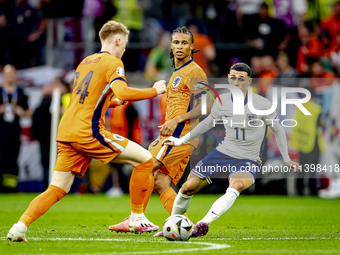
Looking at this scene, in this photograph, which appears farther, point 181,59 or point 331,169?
point 331,169

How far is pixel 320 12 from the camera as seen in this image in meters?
16.8

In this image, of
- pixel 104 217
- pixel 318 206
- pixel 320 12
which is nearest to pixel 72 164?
pixel 104 217

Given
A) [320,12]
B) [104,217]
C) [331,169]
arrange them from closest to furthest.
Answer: [104,217] → [331,169] → [320,12]

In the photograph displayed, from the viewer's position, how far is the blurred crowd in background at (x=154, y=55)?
13.4 metres

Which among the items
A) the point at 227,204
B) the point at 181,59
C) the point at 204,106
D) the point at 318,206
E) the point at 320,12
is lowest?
the point at 318,206

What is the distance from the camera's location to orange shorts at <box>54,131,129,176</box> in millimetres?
5867

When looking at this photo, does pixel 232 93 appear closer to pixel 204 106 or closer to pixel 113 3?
pixel 204 106

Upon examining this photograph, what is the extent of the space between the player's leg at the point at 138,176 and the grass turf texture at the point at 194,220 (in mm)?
143

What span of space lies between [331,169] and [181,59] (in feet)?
25.3

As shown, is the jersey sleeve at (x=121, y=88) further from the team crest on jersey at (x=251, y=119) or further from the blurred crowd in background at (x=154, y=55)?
the blurred crowd in background at (x=154, y=55)

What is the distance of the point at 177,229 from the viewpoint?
5.88 metres

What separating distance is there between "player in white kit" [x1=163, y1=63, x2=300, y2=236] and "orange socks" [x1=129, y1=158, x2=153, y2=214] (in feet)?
1.35

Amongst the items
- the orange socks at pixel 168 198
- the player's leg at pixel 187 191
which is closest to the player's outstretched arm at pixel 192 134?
the player's leg at pixel 187 191

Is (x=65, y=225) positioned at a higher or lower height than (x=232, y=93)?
lower
